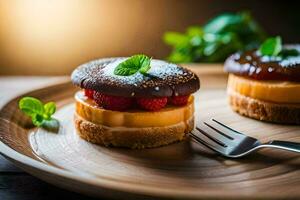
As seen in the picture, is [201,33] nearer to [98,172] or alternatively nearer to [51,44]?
[51,44]

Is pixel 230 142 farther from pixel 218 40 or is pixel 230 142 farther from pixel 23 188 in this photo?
pixel 218 40

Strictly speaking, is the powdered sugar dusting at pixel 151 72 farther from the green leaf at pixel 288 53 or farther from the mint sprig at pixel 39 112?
the green leaf at pixel 288 53

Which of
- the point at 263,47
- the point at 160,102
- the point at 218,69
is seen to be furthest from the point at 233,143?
the point at 218,69

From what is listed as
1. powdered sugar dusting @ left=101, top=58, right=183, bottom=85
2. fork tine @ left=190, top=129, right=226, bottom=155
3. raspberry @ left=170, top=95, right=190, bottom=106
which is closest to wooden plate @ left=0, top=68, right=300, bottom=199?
fork tine @ left=190, top=129, right=226, bottom=155

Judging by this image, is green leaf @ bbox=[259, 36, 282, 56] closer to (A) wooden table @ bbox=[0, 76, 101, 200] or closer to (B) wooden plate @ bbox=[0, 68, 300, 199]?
(B) wooden plate @ bbox=[0, 68, 300, 199]

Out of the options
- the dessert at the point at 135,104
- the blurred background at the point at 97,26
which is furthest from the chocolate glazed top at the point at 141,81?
the blurred background at the point at 97,26

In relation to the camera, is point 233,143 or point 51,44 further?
point 51,44
